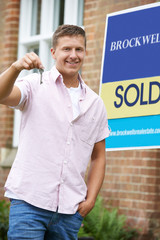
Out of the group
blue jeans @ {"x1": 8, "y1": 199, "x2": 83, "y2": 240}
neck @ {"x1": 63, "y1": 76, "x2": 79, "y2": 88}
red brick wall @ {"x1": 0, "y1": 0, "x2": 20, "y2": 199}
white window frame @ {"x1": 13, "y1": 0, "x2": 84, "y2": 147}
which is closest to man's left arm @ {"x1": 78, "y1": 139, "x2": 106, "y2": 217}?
blue jeans @ {"x1": 8, "y1": 199, "x2": 83, "y2": 240}

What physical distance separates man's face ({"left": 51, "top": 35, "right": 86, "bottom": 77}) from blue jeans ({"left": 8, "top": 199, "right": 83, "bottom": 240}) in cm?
81

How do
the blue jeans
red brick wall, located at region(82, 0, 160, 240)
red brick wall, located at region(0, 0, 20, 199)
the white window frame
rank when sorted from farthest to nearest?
red brick wall, located at region(0, 0, 20, 199) → the white window frame → red brick wall, located at region(82, 0, 160, 240) → the blue jeans

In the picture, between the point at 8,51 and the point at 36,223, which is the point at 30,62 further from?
the point at 8,51

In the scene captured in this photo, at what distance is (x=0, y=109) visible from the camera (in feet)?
28.7

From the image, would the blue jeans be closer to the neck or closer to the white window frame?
the neck

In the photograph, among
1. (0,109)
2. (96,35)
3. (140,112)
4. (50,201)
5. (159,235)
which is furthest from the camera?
(0,109)

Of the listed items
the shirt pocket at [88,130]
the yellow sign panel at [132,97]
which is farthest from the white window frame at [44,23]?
the shirt pocket at [88,130]

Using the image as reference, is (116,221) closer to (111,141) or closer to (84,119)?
(111,141)

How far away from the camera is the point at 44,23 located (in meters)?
8.38

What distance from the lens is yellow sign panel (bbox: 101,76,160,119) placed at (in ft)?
12.8

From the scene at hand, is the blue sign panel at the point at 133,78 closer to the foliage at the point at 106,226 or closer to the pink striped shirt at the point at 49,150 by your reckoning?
the pink striped shirt at the point at 49,150

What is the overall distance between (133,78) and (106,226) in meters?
2.90

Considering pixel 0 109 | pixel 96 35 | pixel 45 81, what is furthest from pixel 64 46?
pixel 0 109

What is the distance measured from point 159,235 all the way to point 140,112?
8.84 ft
